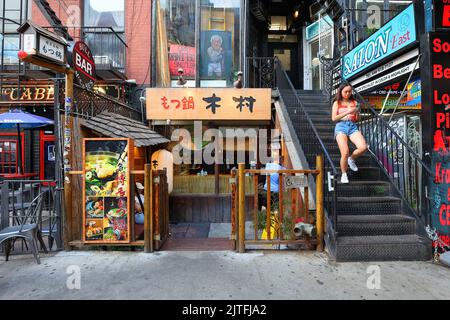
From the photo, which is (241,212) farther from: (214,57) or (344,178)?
(214,57)

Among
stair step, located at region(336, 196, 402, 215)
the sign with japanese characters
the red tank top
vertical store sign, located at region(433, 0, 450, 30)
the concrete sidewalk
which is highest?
the sign with japanese characters

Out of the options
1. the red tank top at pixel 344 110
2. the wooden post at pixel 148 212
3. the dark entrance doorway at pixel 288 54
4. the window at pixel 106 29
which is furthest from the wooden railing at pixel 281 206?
the dark entrance doorway at pixel 288 54

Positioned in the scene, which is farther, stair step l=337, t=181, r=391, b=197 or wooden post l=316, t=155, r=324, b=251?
stair step l=337, t=181, r=391, b=197

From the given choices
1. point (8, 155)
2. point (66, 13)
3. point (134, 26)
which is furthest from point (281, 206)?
point (66, 13)

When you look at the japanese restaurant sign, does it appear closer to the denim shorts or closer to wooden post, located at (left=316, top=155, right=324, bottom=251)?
the denim shorts

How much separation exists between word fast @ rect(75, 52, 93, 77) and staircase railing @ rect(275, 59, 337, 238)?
172 inches

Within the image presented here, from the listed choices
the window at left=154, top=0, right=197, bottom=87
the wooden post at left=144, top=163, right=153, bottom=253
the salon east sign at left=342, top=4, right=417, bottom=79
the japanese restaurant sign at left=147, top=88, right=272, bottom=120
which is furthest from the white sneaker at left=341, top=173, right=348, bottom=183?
the window at left=154, top=0, right=197, bottom=87

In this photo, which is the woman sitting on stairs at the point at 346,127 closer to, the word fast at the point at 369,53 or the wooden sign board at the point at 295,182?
the wooden sign board at the point at 295,182

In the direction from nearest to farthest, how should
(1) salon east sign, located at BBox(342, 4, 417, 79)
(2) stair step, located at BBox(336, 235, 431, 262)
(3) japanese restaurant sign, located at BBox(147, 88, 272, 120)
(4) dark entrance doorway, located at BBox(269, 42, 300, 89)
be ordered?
(2) stair step, located at BBox(336, 235, 431, 262) → (1) salon east sign, located at BBox(342, 4, 417, 79) → (3) japanese restaurant sign, located at BBox(147, 88, 272, 120) → (4) dark entrance doorway, located at BBox(269, 42, 300, 89)

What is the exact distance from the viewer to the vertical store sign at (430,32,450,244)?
4473 millimetres

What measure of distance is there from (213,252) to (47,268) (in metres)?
2.45

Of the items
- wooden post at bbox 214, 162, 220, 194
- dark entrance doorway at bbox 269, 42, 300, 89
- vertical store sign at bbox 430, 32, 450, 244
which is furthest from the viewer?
dark entrance doorway at bbox 269, 42, 300, 89

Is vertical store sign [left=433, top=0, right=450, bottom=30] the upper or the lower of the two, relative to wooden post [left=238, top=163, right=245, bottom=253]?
upper
